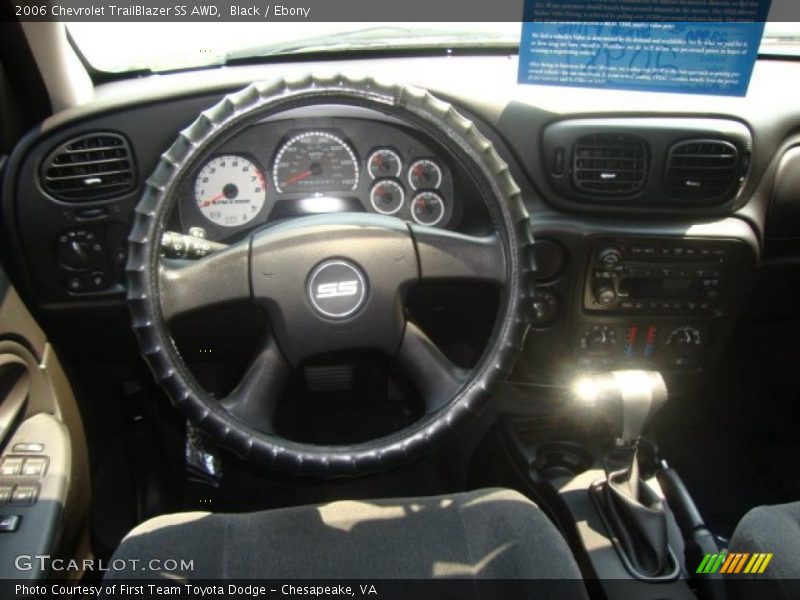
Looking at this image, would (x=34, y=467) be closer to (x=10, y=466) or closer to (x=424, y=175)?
(x=10, y=466)

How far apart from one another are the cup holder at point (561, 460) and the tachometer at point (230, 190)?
90 cm

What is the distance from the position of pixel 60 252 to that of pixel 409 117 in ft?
3.04

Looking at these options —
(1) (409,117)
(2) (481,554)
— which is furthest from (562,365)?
(1) (409,117)

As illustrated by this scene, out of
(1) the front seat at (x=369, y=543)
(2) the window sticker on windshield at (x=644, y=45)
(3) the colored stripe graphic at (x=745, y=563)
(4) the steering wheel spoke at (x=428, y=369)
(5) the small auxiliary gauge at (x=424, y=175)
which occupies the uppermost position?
(2) the window sticker on windshield at (x=644, y=45)

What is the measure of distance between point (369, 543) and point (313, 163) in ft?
2.71

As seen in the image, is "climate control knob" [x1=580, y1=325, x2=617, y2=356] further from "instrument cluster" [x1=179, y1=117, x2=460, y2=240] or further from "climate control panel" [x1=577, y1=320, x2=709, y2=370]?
"instrument cluster" [x1=179, y1=117, x2=460, y2=240]

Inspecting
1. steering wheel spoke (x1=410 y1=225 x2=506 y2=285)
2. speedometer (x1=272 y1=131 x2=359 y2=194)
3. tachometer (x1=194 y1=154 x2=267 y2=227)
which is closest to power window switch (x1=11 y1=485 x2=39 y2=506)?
tachometer (x1=194 y1=154 x2=267 y2=227)

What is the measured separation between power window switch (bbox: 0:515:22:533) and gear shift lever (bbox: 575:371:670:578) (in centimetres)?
118

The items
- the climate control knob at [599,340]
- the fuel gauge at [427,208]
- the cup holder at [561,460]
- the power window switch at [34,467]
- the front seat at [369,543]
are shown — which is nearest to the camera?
the front seat at [369,543]

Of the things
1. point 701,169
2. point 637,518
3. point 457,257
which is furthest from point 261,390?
point 701,169

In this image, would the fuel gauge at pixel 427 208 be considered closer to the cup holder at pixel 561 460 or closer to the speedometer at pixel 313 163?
the speedometer at pixel 313 163

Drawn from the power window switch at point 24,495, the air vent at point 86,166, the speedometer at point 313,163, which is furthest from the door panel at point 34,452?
the speedometer at point 313,163

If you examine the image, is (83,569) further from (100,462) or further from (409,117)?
(409,117)

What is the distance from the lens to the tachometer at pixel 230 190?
1.70 meters
